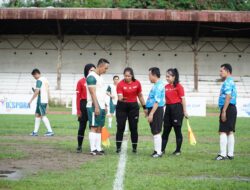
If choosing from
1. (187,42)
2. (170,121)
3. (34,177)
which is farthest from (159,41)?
(34,177)

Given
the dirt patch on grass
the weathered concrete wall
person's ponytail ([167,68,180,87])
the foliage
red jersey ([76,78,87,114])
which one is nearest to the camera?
the dirt patch on grass

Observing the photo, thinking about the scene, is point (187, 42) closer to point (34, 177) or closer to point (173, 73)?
point (173, 73)

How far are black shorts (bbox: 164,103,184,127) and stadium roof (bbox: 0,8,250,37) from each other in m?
25.7

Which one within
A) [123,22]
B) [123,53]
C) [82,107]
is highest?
[123,22]

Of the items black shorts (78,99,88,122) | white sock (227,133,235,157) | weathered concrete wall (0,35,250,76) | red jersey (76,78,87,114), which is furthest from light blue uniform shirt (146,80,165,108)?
weathered concrete wall (0,35,250,76)

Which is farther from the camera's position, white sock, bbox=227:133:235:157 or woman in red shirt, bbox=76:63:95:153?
woman in red shirt, bbox=76:63:95:153

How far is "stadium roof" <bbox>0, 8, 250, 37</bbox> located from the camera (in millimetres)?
37125

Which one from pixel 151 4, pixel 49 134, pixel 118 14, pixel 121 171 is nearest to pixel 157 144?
pixel 121 171

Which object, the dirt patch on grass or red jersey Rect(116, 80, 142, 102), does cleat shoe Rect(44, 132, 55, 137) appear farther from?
red jersey Rect(116, 80, 142, 102)

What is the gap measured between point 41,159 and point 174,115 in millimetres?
2918

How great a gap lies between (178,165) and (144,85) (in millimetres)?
31152

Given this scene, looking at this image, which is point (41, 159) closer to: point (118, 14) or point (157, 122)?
point (157, 122)

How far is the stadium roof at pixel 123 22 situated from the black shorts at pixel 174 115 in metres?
25.7

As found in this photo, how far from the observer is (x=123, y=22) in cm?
3947
